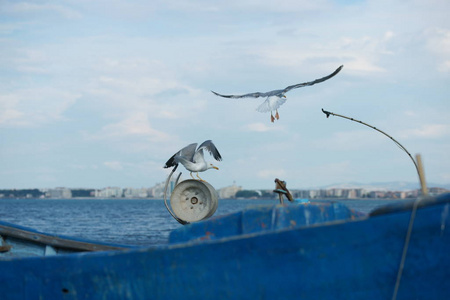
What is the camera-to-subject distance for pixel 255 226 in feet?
22.1

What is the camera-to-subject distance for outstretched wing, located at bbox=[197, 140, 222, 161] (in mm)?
9938

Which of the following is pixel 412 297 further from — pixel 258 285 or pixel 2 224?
pixel 2 224

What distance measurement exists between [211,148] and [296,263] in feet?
14.2

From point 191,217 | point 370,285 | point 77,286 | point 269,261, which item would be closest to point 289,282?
point 269,261

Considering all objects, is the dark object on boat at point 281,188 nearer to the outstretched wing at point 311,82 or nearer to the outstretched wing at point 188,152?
the outstretched wing at point 188,152

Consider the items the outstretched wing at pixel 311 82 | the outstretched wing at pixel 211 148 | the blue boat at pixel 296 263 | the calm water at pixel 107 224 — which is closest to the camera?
the blue boat at pixel 296 263

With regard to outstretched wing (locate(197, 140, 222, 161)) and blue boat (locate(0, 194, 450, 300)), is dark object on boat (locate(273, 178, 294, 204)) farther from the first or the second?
blue boat (locate(0, 194, 450, 300))

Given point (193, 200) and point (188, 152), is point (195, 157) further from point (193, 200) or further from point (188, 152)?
point (193, 200)

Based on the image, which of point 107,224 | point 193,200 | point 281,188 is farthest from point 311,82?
point 107,224

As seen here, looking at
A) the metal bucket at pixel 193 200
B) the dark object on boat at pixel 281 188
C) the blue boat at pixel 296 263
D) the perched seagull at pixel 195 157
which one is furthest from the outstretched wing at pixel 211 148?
the blue boat at pixel 296 263

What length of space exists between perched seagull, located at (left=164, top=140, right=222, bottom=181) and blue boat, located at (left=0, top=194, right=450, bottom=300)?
339 cm

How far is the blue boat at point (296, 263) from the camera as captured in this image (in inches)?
225

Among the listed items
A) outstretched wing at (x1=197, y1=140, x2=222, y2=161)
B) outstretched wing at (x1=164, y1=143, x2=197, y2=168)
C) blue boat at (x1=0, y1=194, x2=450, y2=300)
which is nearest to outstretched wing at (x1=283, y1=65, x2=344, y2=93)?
outstretched wing at (x1=197, y1=140, x2=222, y2=161)

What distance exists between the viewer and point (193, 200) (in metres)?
9.94
